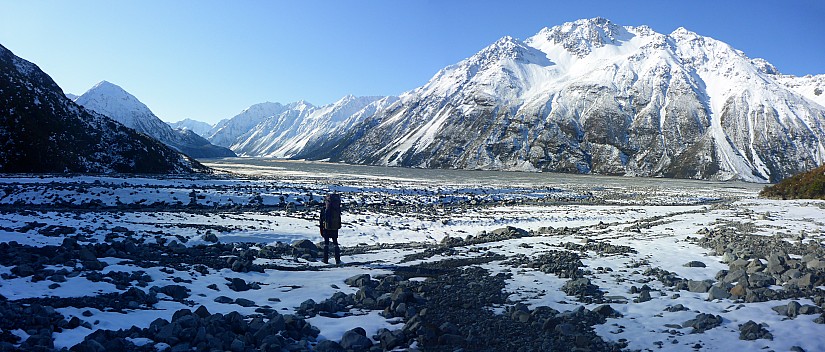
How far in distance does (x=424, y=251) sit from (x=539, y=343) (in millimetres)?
11172

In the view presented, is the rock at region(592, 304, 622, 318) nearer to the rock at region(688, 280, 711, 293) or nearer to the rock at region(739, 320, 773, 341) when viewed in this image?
the rock at region(739, 320, 773, 341)

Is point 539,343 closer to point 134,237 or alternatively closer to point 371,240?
point 371,240

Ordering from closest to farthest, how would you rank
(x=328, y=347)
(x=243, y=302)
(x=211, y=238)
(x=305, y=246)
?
(x=328, y=347) < (x=243, y=302) < (x=305, y=246) < (x=211, y=238)

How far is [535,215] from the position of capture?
3584 centimetres

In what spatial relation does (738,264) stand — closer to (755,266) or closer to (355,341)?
(755,266)

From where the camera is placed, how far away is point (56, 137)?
68000 millimetres

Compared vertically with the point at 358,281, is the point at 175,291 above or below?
above

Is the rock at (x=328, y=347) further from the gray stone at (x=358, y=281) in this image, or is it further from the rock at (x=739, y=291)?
the rock at (x=739, y=291)

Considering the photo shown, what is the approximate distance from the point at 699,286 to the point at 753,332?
3.65m

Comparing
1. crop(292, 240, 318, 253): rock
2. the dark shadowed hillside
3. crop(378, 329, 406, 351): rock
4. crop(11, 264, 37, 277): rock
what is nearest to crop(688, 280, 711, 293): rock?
crop(378, 329, 406, 351): rock

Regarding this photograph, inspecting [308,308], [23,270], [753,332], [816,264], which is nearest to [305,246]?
[308,308]

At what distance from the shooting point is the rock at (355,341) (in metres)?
8.98

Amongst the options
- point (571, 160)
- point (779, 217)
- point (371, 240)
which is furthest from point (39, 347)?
point (571, 160)

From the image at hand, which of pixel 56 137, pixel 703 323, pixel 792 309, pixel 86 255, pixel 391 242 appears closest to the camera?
pixel 703 323
